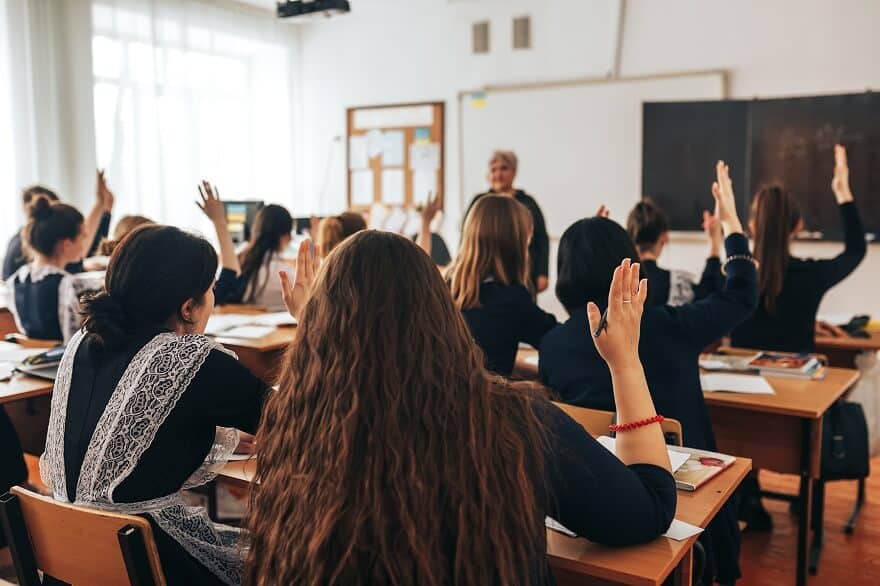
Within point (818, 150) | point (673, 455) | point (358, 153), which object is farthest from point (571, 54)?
point (673, 455)

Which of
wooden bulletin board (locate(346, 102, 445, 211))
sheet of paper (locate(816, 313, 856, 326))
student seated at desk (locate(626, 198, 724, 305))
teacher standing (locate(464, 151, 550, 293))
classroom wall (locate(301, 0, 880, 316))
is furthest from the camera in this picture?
wooden bulletin board (locate(346, 102, 445, 211))

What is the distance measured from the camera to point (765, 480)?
3771 mm

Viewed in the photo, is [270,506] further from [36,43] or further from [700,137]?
[36,43]

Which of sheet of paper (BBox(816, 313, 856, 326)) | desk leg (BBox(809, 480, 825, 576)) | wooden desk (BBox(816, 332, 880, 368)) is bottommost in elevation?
desk leg (BBox(809, 480, 825, 576))

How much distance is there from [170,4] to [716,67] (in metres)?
3.95

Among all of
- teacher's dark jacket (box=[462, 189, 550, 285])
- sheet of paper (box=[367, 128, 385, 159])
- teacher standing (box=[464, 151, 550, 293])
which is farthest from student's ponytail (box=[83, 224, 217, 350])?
sheet of paper (box=[367, 128, 385, 159])

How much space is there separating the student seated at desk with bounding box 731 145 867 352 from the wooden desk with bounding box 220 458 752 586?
5.96 feet

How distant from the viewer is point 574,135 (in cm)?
590

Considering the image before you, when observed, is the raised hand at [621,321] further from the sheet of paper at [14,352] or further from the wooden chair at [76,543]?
the sheet of paper at [14,352]

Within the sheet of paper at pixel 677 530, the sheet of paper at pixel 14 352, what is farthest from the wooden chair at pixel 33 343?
the sheet of paper at pixel 677 530

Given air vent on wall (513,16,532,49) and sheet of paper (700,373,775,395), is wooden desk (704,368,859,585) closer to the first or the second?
sheet of paper (700,373,775,395)

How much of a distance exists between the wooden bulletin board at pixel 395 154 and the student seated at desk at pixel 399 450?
5.53 m

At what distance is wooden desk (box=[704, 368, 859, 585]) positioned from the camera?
2498 millimetres

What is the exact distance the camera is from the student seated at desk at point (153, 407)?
4.82ft
